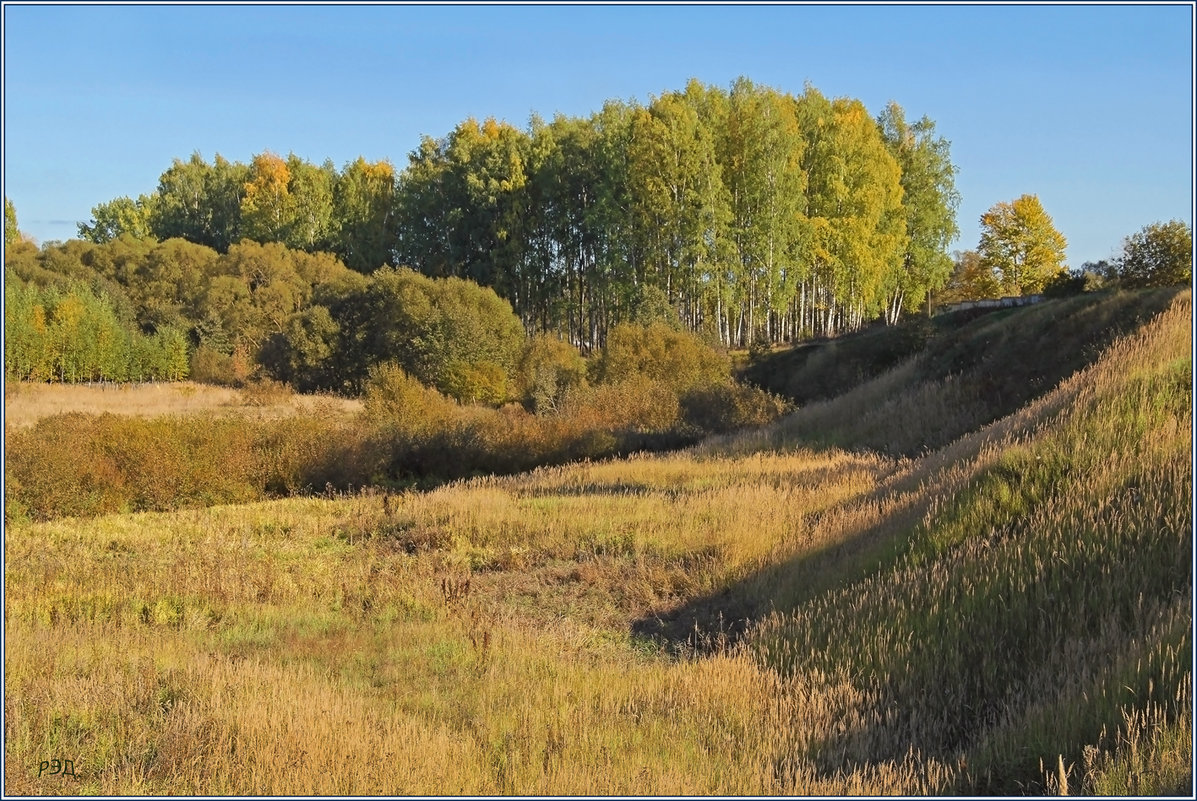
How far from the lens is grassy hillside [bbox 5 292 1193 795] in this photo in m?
5.20

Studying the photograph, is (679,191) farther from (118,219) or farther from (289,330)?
(118,219)

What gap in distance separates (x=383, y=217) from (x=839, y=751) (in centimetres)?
6815

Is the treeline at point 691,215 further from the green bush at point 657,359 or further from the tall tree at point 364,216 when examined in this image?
the green bush at point 657,359

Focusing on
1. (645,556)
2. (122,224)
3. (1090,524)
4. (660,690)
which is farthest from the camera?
(122,224)

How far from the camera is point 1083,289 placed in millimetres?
33688

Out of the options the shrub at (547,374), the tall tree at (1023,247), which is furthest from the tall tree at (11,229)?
the tall tree at (1023,247)

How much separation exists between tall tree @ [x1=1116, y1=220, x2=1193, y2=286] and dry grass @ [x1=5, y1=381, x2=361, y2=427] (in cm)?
3029

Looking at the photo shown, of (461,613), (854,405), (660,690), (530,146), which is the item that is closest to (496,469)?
(854,405)

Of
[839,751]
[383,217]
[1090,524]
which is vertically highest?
[383,217]

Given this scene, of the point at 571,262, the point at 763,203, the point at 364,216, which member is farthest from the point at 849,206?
the point at 364,216

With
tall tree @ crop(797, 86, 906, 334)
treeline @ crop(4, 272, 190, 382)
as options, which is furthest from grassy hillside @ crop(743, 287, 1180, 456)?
treeline @ crop(4, 272, 190, 382)

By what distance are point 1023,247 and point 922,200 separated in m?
6.88

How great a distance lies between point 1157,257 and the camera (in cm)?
3097

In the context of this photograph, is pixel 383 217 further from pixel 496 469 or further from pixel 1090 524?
pixel 1090 524
